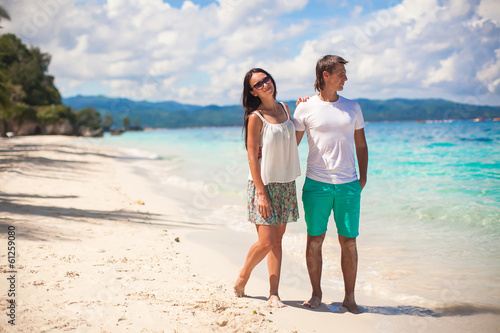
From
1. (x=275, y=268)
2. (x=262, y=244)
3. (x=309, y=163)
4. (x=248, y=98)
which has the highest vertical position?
(x=248, y=98)

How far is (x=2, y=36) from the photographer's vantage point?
148ft

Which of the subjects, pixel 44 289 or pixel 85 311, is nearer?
pixel 85 311

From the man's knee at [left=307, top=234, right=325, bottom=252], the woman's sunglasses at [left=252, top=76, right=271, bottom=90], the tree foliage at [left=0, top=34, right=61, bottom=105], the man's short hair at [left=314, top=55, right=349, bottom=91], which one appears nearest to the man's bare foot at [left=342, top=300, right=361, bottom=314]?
the man's knee at [left=307, top=234, right=325, bottom=252]

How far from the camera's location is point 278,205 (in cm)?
308

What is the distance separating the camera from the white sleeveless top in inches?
118

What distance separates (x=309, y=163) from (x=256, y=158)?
0.56 meters

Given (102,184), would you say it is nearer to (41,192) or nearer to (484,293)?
(41,192)

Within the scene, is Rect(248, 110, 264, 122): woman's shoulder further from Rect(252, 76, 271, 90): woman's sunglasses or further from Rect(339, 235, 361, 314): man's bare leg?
A: Rect(339, 235, 361, 314): man's bare leg

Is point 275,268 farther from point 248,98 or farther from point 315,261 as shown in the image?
point 248,98

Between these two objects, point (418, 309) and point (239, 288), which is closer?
point (239, 288)

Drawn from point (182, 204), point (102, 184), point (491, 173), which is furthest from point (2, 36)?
point (491, 173)

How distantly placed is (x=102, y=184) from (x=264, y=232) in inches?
373

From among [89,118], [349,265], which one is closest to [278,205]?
[349,265]

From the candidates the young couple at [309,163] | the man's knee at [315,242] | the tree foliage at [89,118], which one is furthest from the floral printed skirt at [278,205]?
the tree foliage at [89,118]
